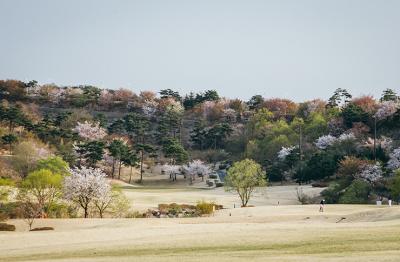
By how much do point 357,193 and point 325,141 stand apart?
28.3 m

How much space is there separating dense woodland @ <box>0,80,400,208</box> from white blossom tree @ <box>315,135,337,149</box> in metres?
0.21

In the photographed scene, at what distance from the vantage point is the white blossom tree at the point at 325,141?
95.5 m

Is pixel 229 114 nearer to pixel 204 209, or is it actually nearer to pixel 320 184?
pixel 320 184

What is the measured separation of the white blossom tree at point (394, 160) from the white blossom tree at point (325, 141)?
14881mm

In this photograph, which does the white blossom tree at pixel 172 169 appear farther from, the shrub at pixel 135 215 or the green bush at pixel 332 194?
the shrub at pixel 135 215

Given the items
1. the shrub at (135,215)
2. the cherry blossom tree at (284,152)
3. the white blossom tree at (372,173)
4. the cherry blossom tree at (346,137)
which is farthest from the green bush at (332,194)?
the shrub at (135,215)

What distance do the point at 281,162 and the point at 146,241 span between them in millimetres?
65933

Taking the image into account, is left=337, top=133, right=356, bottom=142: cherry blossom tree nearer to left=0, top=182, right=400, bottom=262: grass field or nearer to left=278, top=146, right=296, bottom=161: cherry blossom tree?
left=278, top=146, right=296, bottom=161: cherry blossom tree

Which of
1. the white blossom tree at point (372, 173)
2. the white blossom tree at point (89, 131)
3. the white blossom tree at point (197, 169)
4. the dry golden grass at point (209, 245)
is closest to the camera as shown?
the dry golden grass at point (209, 245)

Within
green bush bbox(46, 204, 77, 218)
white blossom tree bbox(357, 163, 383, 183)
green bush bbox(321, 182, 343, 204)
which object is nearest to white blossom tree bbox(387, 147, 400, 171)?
white blossom tree bbox(357, 163, 383, 183)

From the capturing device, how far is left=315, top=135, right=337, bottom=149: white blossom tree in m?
95.5

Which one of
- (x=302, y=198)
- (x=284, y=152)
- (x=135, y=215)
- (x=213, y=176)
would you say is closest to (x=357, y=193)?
(x=302, y=198)

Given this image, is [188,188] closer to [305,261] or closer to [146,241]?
[146,241]

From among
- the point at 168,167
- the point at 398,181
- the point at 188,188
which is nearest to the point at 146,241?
the point at 398,181
